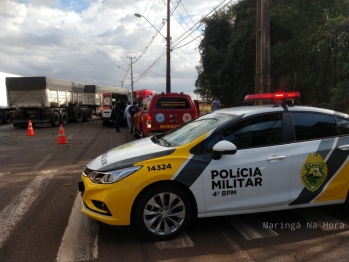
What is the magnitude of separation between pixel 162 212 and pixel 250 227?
1.21m

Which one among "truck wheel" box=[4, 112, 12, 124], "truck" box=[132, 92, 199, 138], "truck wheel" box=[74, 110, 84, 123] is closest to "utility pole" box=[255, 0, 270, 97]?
"truck" box=[132, 92, 199, 138]

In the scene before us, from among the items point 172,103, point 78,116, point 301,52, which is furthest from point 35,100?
point 301,52

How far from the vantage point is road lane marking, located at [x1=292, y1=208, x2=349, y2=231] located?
437 centimetres

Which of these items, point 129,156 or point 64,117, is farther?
point 64,117

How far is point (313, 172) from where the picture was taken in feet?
14.0

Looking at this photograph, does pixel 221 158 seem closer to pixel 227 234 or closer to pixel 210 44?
pixel 227 234

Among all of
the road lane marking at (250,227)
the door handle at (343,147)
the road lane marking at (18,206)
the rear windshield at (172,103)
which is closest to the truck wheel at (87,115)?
the rear windshield at (172,103)

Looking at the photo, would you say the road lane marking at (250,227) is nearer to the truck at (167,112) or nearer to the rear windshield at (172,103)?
the truck at (167,112)

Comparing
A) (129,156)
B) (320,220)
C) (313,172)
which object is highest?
(129,156)

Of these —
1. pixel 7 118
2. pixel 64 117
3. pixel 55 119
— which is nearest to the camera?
pixel 55 119

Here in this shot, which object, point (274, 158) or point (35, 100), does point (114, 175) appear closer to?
point (274, 158)

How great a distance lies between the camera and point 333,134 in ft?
14.8

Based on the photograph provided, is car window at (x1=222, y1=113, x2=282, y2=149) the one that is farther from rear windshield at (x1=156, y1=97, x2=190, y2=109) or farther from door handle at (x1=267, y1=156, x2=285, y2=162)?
rear windshield at (x1=156, y1=97, x2=190, y2=109)

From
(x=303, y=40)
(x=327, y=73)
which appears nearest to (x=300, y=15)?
(x=303, y=40)
